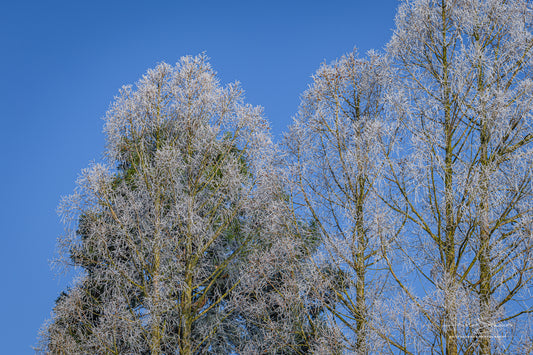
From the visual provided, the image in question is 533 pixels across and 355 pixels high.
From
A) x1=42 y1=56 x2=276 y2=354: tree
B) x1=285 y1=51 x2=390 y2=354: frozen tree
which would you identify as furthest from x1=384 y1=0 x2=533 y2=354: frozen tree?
x1=42 y1=56 x2=276 y2=354: tree

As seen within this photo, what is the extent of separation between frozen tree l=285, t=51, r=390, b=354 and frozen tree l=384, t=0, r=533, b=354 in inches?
22.4

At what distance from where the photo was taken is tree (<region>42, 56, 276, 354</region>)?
36.8ft

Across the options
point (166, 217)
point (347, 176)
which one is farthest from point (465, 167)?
point (166, 217)

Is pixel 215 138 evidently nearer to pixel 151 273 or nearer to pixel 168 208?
pixel 168 208

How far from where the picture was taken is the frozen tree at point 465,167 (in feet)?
22.8

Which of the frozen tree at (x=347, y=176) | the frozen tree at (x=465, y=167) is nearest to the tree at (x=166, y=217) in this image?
the frozen tree at (x=347, y=176)

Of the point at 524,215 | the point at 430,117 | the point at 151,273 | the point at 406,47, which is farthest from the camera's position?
the point at 151,273

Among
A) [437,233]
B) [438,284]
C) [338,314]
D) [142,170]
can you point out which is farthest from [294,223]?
[142,170]

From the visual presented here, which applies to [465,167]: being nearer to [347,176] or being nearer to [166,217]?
[347,176]

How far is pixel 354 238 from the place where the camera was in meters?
9.04

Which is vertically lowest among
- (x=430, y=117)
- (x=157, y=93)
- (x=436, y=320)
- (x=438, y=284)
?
(x=436, y=320)

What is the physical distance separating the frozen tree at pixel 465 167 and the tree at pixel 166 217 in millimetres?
3708

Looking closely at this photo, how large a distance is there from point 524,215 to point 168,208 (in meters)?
8.17

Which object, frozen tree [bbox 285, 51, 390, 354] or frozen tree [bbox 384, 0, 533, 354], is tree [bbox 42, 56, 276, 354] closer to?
frozen tree [bbox 285, 51, 390, 354]
